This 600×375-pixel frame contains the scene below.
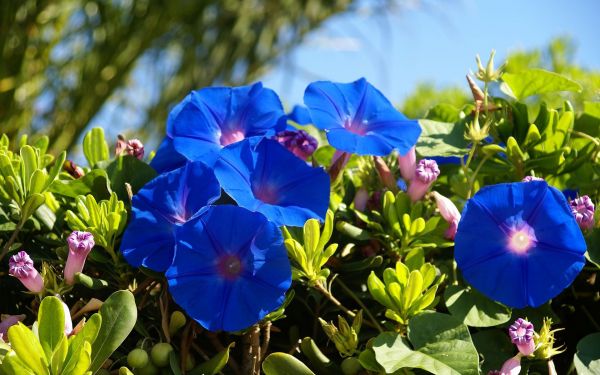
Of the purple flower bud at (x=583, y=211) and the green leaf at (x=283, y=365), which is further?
the purple flower bud at (x=583, y=211)

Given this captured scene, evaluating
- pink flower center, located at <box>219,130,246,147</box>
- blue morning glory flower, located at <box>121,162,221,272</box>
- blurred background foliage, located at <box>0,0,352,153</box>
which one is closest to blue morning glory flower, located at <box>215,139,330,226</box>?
blue morning glory flower, located at <box>121,162,221,272</box>

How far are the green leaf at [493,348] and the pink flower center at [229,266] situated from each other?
0.26 m

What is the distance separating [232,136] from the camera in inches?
39.4

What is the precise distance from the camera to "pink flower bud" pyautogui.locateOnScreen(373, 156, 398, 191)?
986mm

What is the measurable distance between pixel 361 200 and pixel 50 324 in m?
0.41

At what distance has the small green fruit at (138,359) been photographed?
2.55ft

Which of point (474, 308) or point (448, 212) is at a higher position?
point (448, 212)

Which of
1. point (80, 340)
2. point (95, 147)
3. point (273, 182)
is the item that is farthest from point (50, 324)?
point (95, 147)

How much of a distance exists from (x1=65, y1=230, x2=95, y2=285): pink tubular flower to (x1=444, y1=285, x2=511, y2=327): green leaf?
1.22 feet

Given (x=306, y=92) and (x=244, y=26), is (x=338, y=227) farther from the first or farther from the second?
(x=244, y=26)

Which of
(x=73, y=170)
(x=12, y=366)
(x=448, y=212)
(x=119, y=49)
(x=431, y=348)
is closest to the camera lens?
(x=12, y=366)

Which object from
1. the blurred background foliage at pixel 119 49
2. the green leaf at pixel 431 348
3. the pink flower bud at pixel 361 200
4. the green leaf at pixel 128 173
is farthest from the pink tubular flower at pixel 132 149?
the blurred background foliage at pixel 119 49

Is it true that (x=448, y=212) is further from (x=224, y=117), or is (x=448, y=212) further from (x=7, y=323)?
(x=7, y=323)

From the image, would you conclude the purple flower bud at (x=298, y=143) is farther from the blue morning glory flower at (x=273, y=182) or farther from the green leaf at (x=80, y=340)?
the green leaf at (x=80, y=340)
